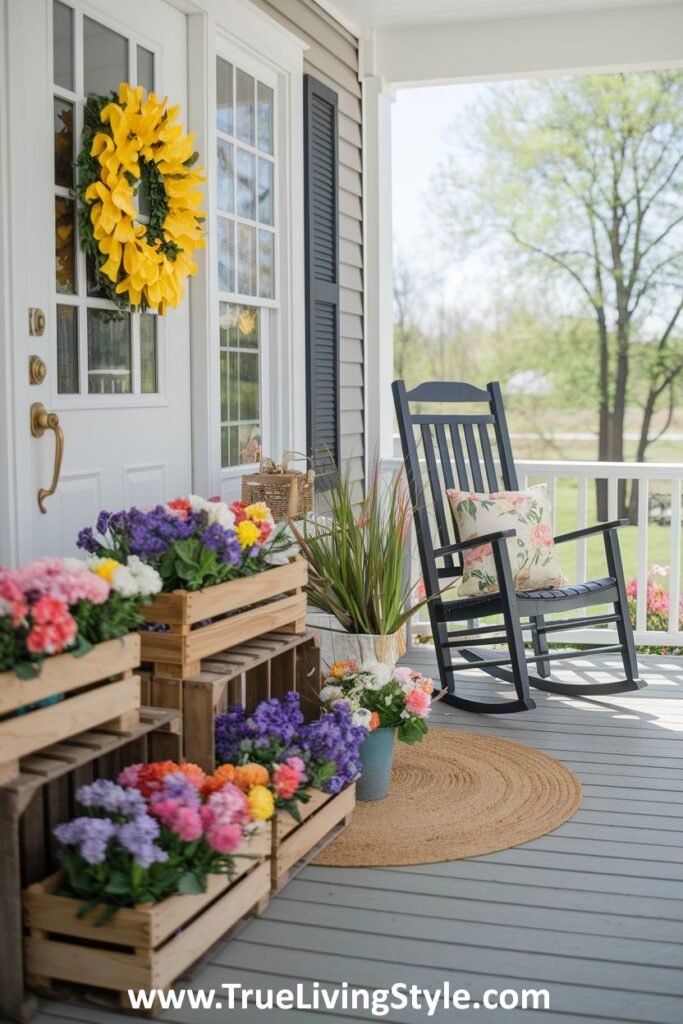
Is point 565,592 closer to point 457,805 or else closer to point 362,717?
point 457,805

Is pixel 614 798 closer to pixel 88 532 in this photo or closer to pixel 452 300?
pixel 88 532

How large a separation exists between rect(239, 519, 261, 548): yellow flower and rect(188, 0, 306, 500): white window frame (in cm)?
115

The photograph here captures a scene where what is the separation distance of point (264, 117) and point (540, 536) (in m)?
1.90

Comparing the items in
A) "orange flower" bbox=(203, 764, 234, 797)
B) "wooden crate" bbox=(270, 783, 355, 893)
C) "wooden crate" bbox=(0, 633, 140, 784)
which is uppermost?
"wooden crate" bbox=(0, 633, 140, 784)

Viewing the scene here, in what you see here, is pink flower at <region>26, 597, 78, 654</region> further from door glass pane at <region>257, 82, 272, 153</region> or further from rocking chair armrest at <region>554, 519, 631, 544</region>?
door glass pane at <region>257, 82, 272, 153</region>

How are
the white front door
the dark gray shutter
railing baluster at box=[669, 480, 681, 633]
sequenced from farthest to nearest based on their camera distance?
railing baluster at box=[669, 480, 681, 633]
the dark gray shutter
the white front door

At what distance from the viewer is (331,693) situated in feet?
9.93

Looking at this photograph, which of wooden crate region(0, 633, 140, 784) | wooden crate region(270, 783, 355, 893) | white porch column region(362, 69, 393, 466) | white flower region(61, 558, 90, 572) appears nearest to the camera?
wooden crate region(0, 633, 140, 784)

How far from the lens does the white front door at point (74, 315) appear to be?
2879 millimetres

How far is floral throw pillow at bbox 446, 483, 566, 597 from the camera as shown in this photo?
13.7ft

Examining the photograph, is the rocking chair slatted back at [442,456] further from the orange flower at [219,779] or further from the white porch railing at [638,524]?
the orange flower at [219,779]

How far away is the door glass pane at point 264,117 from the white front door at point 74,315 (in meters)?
0.59

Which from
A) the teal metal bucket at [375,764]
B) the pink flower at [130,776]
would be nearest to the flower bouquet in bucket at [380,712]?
the teal metal bucket at [375,764]

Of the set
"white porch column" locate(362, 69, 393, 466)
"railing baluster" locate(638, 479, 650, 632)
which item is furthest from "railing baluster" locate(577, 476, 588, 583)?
"white porch column" locate(362, 69, 393, 466)
